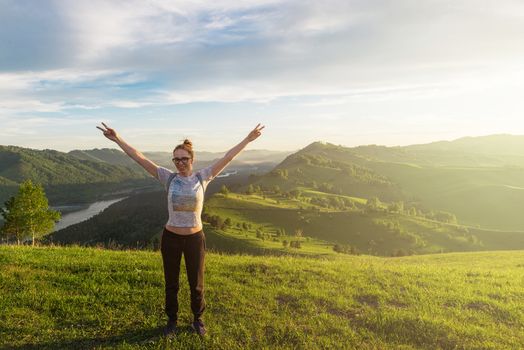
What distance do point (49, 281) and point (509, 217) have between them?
230 metres

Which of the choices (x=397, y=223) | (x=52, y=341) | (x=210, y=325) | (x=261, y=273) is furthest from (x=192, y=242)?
(x=397, y=223)

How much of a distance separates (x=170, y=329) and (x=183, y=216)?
98.7 inches

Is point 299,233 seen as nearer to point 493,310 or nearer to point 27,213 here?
point 27,213

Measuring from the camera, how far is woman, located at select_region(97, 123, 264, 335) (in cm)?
764

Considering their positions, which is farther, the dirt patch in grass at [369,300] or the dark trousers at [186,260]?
the dirt patch in grass at [369,300]

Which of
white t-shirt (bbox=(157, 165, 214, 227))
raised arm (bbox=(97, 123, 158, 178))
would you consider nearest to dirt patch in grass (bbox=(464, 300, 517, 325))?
white t-shirt (bbox=(157, 165, 214, 227))

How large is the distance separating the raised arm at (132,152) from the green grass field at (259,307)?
11.5ft

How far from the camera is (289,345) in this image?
8016 millimetres

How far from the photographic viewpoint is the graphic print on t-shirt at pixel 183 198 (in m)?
7.57

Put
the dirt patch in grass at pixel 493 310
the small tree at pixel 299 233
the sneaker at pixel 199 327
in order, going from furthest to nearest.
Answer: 1. the small tree at pixel 299 233
2. the dirt patch in grass at pixel 493 310
3. the sneaker at pixel 199 327

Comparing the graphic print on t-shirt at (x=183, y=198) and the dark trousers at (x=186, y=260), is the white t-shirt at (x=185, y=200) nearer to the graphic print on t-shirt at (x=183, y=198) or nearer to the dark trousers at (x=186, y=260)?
the graphic print on t-shirt at (x=183, y=198)

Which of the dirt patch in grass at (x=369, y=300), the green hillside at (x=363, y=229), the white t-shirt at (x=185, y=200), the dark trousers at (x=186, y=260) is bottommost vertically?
the green hillside at (x=363, y=229)

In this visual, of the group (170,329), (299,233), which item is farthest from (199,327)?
(299,233)

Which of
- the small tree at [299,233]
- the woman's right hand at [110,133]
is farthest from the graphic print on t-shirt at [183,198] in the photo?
the small tree at [299,233]
